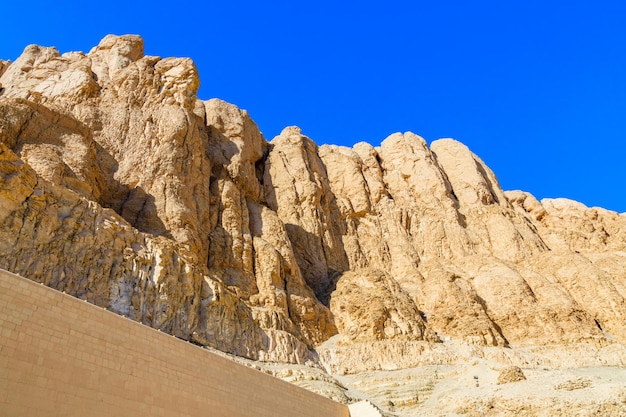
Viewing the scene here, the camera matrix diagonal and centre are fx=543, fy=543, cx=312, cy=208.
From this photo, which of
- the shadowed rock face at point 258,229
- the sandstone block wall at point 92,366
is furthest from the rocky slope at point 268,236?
the sandstone block wall at point 92,366

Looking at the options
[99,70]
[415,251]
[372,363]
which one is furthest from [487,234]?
[99,70]

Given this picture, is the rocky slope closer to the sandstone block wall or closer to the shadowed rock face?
the shadowed rock face

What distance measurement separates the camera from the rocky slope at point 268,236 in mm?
27250

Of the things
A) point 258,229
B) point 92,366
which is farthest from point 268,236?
point 92,366

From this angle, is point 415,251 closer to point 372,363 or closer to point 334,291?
point 334,291

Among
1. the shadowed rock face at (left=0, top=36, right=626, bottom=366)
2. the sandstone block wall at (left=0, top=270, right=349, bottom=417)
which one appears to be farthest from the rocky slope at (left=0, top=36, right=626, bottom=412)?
the sandstone block wall at (left=0, top=270, right=349, bottom=417)

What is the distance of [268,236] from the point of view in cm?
4216

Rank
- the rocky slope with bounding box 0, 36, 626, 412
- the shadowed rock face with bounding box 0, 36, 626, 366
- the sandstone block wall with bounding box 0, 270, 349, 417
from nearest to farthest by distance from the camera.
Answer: the sandstone block wall with bounding box 0, 270, 349, 417 < the shadowed rock face with bounding box 0, 36, 626, 366 < the rocky slope with bounding box 0, 36, 626, 412

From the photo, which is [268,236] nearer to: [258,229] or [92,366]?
[258,229]

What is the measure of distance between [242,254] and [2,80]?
2388 cm

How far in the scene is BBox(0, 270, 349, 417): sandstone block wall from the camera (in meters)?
12.6

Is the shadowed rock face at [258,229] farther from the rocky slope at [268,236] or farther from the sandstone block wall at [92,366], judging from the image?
the sandstone block wall at [92,366]

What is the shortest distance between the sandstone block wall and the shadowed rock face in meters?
9.70

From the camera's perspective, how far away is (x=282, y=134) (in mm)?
60094
